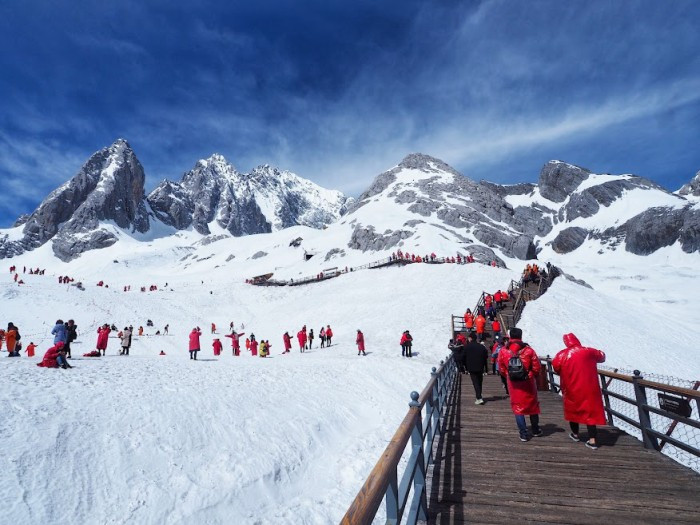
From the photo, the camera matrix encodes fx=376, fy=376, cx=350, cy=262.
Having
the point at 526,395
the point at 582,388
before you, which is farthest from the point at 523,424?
the point at 582,388

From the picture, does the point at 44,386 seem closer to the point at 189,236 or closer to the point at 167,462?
the point at 167,462

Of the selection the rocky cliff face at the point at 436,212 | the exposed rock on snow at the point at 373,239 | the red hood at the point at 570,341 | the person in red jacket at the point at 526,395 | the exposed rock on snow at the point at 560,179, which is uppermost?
the exposed rock on snow at the point at 560,179

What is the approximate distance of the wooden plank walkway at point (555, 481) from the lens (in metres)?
4.12

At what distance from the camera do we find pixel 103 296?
1575 inches

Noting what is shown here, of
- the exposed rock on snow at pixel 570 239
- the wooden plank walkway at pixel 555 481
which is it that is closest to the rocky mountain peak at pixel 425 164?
the exposed rock on snow at pixel 570 239

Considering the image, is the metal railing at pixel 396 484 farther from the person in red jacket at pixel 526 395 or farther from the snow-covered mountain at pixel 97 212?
the snow-covered mountain at pixel 97 212

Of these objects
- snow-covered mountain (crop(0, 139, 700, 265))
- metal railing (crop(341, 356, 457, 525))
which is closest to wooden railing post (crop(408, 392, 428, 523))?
metal railing (crop(341, 356, 457, 525))

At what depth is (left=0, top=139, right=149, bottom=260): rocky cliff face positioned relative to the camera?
141 meters

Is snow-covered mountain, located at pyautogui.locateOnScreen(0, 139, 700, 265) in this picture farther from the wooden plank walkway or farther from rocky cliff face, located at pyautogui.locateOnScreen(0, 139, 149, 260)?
the wooden plank walkway

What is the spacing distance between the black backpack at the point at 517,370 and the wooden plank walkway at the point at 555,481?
1125 mm

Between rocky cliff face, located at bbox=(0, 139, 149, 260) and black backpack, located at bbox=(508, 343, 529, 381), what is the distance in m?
162

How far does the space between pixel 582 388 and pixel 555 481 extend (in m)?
2.01

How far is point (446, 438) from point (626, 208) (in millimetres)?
133497

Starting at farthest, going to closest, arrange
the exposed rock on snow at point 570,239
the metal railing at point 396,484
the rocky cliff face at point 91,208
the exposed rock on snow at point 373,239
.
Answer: the rocky cliff face at point 91,208 → the exposed rock on snow at point 570,239 → the exposed rock on snow at point 373,239 → the metal railing at point 396,484
